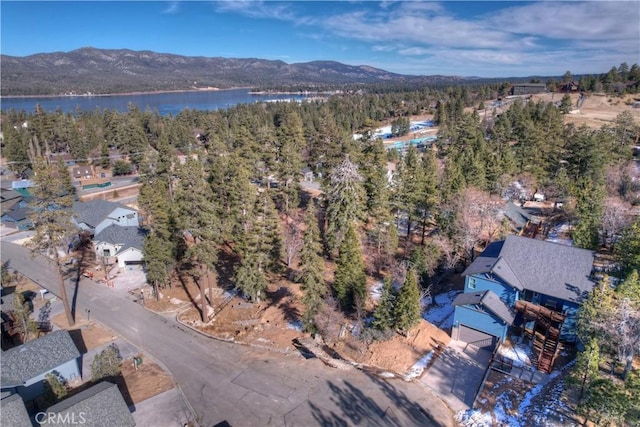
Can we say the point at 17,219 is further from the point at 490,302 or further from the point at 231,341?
the point at 490,302

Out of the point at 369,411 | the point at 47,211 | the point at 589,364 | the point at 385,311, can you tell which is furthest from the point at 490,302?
the point at 47,211

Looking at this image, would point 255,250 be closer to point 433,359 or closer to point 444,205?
point 433,359

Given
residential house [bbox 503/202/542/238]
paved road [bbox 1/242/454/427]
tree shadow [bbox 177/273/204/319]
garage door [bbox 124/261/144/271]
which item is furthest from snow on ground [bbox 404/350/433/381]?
garage door [bbox 124/261/144/271]

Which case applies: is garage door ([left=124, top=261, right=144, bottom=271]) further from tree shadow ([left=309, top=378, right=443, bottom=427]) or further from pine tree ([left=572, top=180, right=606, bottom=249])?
pine tree ([left=572, top=180, right=606, bottom=249])

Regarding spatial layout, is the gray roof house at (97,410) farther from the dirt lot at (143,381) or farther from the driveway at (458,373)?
the driveway at (458,373)

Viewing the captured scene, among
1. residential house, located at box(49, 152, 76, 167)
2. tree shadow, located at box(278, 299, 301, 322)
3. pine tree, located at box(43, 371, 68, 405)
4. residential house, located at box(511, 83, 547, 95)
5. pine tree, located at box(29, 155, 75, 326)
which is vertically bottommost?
tree shadow, located at box(278, 299, 301, 322)

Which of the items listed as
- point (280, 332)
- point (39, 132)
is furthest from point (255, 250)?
point (39, 132)
